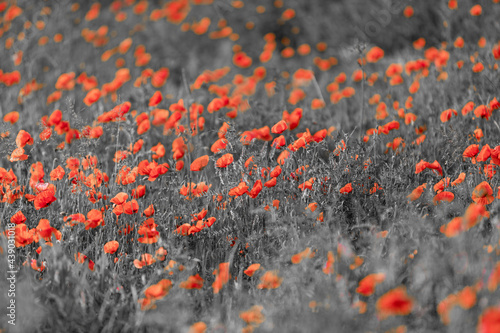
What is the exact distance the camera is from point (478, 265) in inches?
56.7

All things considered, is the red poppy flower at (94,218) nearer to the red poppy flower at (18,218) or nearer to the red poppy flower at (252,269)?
the red poppy flower at (18,218)

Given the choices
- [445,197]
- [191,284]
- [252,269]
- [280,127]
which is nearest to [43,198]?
[191,284]

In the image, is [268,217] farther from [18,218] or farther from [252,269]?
[18,218]

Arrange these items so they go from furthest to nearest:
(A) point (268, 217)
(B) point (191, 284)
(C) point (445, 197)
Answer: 1. (A) point (268, 217)
2. (C) point (445, 197)
3. (B) point (191, 284)

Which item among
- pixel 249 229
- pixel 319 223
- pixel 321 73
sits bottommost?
pixel 321 73

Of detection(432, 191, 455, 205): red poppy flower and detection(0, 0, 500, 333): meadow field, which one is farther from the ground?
detection(432, 191, 455, 205): red poppy flower

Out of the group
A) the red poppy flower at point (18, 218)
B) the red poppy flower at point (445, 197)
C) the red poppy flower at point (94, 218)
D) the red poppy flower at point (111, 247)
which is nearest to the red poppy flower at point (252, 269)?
the red poppy flower at point (111, 247)

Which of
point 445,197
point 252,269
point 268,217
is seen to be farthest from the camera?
point 268,217

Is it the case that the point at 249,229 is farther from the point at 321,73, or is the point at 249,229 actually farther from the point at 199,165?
the point at 321,73

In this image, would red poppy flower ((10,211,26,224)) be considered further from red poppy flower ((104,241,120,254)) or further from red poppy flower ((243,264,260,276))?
red poppy flower ((243,264,260,276))

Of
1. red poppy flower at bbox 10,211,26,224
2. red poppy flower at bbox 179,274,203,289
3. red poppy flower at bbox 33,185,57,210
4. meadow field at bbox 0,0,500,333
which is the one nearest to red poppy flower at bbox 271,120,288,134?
meadow field at bbox 0,0,500,333

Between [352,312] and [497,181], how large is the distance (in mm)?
1036

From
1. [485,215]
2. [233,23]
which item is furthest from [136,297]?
[233,23]

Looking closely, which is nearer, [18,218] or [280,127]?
[18,218]
